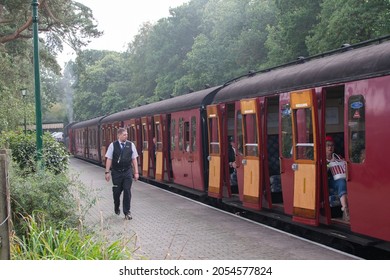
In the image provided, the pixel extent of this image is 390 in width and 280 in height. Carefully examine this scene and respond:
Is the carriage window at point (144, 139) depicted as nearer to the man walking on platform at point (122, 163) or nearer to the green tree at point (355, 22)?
the man walking on platform at point (122, 163)

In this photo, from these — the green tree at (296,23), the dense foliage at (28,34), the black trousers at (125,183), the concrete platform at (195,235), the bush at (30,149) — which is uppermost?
the green tree at (296,23)

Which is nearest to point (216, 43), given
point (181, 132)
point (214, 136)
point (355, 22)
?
point (355, 22)

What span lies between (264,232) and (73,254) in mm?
4506

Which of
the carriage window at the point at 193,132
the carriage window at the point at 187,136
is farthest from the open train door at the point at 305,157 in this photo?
the carriage window at the point at 187,136

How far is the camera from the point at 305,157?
9.14m

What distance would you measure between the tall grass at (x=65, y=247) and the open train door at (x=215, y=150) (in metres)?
6.18

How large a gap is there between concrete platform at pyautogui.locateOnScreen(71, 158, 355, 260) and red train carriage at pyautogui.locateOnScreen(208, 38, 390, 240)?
0.52 meters

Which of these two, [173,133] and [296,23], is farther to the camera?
[296,23]

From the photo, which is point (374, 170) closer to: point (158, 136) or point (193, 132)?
point (193, 132)

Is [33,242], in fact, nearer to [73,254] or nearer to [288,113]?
[73,254]

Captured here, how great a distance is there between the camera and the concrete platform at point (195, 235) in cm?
817

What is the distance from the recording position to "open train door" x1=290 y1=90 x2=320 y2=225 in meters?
8.80

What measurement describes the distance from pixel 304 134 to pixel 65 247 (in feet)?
14.0

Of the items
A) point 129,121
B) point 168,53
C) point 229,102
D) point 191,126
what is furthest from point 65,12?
point 168,53
